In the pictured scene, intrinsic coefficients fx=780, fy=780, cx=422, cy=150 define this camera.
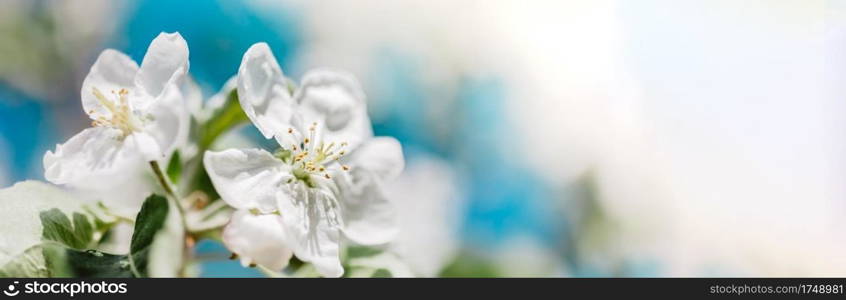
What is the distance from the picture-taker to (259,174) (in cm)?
71

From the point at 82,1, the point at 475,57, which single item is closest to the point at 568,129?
the point at 475,57

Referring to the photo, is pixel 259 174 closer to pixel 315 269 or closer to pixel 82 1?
pixel 315 269

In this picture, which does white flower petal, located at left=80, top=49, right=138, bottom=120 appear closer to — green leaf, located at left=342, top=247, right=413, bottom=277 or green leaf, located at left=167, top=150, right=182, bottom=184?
green leaf, located at left=167, top=150, right=182, bottom=184

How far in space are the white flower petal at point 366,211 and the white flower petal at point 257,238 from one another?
10 centimetres

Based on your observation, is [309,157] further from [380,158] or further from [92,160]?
[92,160]

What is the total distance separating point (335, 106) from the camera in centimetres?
81

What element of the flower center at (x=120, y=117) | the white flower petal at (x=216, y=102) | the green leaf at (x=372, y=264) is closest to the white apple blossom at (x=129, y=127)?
the flower center at (x=120, y=117)

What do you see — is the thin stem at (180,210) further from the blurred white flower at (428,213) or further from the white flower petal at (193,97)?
the blurred white flower at (428,213)

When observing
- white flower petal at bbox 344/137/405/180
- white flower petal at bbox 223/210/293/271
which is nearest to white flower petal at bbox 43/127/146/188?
white flower petal at bbox 223/210/293/271

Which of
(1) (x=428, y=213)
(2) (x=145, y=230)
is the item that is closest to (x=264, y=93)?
(2) (x=145, y=230)

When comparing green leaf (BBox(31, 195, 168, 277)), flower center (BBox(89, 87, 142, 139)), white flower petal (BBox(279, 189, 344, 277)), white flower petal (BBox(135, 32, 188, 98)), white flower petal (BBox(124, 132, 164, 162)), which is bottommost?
green leaf (BBox(31, 195, 168, 277))

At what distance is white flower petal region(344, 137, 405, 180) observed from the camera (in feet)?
2.63

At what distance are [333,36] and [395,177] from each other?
0.74 ft
